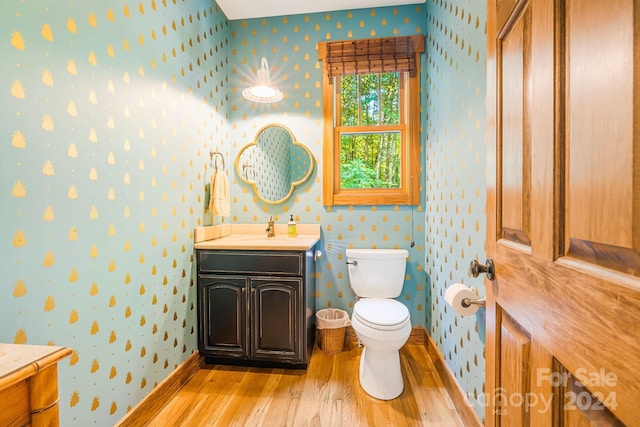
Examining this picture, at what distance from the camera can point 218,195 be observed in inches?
86.0

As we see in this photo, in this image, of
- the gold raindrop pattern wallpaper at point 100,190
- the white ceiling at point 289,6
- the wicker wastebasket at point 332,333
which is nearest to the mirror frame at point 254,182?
the gold raindrop pattern wallpaper at point 100,190

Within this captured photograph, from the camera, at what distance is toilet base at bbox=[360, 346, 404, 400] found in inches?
67.4

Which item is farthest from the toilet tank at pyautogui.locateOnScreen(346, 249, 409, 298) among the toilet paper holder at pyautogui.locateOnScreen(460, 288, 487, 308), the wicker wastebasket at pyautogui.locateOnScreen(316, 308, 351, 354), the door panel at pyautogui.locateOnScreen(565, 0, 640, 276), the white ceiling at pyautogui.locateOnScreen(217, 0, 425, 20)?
the white ceiling at pyautogui.locateOnScreen(217, 0, 425, 20)

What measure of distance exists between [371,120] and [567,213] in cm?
215

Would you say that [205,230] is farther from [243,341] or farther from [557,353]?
[557,353]

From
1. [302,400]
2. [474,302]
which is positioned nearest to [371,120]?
[474,302]

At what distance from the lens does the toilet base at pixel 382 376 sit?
1.71m

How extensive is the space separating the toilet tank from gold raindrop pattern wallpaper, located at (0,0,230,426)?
3.95 ft

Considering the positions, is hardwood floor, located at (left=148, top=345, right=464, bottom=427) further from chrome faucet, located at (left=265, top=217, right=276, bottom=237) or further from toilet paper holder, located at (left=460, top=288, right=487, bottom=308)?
chrome faucet, located at (left=265, top=217, right=276, bottom=237)

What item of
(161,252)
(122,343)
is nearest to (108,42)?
(161,252)

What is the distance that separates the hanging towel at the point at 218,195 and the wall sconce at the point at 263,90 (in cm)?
63

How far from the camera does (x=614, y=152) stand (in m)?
0.41

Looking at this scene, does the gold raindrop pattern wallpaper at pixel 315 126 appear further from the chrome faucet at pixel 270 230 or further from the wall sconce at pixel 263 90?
the wall sconce at pixel 263 90

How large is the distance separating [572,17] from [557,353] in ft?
1.93
